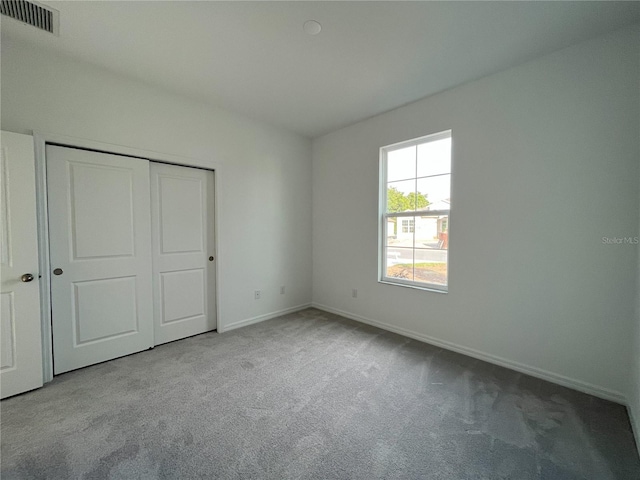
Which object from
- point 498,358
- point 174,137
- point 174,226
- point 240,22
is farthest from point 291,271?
point 240,22

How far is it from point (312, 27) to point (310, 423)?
2.77 meters

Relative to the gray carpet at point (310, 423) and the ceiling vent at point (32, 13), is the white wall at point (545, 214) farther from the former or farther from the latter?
the ceiling vent at point (32, 13)

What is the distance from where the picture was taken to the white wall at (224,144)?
7.05ft

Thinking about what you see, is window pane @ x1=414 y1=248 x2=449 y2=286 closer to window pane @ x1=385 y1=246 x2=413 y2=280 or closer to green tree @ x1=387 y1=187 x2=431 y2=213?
window pane @ x1=385 y1=246 x2=413 y2=280

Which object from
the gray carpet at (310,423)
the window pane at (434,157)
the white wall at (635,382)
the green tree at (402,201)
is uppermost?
the window pane at (434,157)

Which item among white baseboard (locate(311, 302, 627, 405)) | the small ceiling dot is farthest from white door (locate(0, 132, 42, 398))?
white baseboard (locate(311, 302, 627, 405))

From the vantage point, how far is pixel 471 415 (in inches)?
70.9

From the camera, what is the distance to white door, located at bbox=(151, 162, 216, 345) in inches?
113

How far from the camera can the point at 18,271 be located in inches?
78.9

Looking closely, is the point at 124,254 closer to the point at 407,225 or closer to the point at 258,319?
the point at 258,319

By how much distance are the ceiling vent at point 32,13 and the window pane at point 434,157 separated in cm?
330

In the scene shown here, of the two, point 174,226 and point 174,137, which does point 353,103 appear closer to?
point 174,137

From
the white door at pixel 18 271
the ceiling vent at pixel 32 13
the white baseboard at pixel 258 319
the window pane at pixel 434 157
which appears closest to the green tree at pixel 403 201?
the window pane at pixel 434 157

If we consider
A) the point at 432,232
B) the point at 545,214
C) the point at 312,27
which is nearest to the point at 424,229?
the point at 432,232
